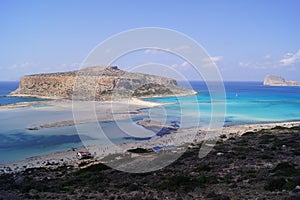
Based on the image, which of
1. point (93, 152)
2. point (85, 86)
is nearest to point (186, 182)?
point (93, 152)

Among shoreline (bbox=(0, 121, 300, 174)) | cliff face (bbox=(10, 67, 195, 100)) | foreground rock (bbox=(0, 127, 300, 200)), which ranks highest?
cliff face (bbox=(10, 67, 195, 100))

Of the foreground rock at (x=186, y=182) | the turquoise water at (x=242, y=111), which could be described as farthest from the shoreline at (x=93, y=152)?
the turquoise water at (x=242, y=111)

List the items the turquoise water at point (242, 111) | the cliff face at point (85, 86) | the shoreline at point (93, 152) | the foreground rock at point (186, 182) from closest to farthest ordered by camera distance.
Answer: the foreground rock at point (186, 182), the shoreline at point (93, 152), the turquoise water at point (242, 111), the cliff face at point (85, 86)

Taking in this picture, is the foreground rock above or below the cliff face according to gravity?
below

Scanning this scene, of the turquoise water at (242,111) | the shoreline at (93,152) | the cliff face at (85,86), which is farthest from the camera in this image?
the cliff face at (85,86)

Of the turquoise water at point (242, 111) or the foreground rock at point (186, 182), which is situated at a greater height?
the foreground rock at point (186, 182)

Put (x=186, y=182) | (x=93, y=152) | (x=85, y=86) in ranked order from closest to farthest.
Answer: (x=186, y=182), (x=93, y=152), (x=85, y=86)

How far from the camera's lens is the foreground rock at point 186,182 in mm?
11375

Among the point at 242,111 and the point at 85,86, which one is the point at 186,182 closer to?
the point at 242,111

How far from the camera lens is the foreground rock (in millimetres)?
11375

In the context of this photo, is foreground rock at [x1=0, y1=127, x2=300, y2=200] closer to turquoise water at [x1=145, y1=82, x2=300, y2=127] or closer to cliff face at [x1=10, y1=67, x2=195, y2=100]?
turquoise water at [x1=145, y1=82, x2=300, y2=127]

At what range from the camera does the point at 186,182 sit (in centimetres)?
1309

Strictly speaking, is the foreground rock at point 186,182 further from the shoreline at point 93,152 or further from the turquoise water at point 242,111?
the turquoise water at point 242,111

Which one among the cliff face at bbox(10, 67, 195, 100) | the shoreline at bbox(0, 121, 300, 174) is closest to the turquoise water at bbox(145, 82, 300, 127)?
the cliff face at bbox(10, 67, 195, 100)
